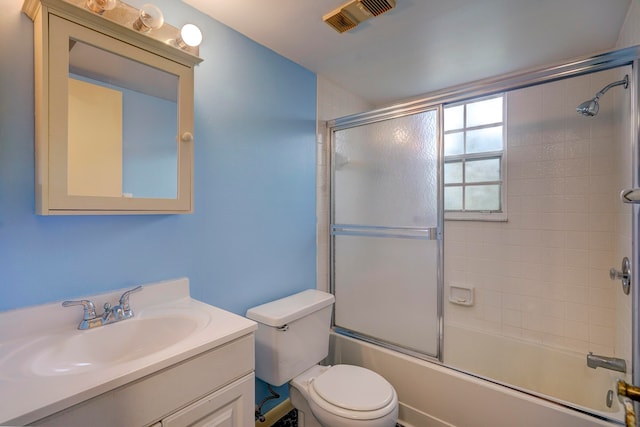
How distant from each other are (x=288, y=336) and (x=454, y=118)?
6.91 feet

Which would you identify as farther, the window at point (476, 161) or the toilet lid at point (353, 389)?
the window at point (476, 161)

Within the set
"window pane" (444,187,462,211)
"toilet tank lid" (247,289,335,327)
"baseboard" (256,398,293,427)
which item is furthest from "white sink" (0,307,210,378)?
"window pane" (444,187,462,211)

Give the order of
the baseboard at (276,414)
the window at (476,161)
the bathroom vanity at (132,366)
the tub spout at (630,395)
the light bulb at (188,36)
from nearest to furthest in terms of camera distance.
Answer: the bathroom vanity at (132,366), the tub spout at (630,395), the light bulb at (188,36), the baseboard at (276,414), the window at (476,161)

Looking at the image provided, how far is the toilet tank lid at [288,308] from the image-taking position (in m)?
1.50

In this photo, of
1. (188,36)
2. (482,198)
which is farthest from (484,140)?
(188,36)

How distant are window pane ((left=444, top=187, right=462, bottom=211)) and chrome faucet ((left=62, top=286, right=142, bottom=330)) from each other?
7.37 feet

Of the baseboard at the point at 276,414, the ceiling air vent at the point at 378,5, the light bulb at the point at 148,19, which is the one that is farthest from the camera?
the baseboard at the point at 276,414

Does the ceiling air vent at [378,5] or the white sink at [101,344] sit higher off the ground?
the ceiling air vent at [378,5]

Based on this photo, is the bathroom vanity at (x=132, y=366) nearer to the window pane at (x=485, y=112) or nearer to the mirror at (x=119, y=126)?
the mirror at (x=119, y=126)

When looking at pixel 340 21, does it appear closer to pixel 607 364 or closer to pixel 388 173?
pixel 388 173

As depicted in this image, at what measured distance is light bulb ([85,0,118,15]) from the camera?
1013 millimetres

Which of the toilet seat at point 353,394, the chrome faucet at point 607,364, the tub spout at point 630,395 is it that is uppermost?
the tub spout at point 630,395

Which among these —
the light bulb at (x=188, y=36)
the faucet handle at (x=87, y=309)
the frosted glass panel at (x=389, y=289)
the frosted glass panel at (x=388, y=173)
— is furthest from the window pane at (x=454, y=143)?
the faucet handle at (x=87, y=309)

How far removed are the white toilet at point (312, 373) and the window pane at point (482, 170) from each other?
152 cm
